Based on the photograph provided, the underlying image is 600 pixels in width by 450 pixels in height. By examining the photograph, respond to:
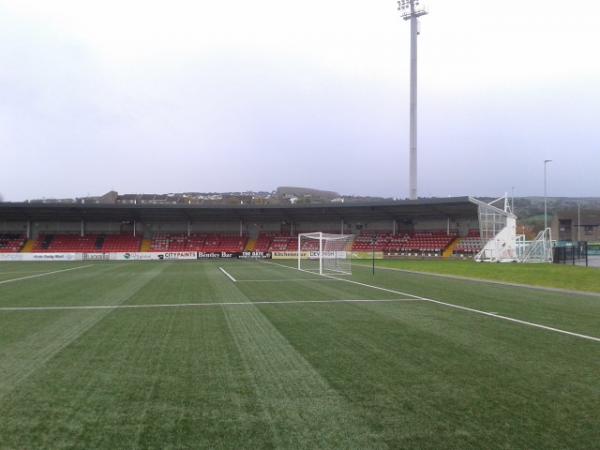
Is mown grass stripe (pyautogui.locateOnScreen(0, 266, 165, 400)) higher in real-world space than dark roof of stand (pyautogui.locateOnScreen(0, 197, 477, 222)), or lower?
lower

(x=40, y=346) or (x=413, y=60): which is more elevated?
(x=413, y=60)

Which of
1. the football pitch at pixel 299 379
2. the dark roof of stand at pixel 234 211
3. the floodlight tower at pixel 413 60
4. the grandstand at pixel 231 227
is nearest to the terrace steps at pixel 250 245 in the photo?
the grandstand at pixel 231 227

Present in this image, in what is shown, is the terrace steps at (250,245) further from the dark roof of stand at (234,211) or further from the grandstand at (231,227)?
the dark roof of stand at (234,211)

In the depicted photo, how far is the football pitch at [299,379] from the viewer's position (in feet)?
12.9

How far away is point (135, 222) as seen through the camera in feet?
215

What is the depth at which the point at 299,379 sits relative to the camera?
18.0ft

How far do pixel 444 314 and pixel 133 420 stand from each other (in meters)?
8.24

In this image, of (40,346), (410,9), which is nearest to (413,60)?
(410,9)

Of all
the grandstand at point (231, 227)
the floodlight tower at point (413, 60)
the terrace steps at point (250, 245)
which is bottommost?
the terrace steps at point (250, 245)

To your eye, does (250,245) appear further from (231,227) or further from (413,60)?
(413,60)

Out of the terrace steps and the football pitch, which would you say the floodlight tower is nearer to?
the terrace steps

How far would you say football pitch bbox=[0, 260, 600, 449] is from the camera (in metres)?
3.93

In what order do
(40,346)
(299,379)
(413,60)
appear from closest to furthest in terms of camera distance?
(299,379) → (40,346) → (413,60)

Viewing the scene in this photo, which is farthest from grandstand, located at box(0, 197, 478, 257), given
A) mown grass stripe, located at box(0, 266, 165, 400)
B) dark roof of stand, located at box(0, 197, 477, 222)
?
mown grass stripe, located at box(0, 266, 165, 400)
